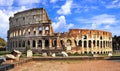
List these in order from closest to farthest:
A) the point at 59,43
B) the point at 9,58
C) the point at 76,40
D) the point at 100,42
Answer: the point at 9,58, the point at 59,43, the point at 76,40, the point at 100,42

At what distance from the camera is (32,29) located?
183 feet

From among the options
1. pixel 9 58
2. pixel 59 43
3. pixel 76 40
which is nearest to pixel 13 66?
pixel 9 58

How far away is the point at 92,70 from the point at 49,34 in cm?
3900

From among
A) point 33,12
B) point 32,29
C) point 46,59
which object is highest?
point 33,12

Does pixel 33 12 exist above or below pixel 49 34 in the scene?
above

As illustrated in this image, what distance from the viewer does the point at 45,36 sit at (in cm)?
5400

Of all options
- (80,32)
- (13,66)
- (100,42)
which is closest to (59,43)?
(80,32)

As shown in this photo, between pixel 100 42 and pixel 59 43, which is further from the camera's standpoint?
pixel 100 42

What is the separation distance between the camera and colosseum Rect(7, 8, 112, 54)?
2119 inches

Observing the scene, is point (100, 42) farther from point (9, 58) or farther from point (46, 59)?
point (9, 58)

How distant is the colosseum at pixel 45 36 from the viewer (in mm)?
A: 53812

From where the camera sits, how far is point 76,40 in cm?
5703

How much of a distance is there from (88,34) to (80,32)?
235 cm

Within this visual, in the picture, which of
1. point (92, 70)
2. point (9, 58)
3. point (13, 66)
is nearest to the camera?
point (92, 70)
